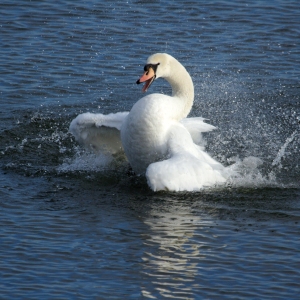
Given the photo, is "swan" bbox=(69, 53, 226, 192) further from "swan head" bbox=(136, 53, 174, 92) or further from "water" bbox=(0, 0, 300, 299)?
"water" bbox=(0, 0, 300, 299)

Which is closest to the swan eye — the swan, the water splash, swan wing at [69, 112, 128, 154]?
the swan

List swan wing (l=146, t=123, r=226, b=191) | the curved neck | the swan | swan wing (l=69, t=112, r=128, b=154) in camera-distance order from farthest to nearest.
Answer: swan wing (l=69, t=112, r=128, b=154)
the curved neck
the swan
swan wing (l=146, t=123, r=226, b=191)

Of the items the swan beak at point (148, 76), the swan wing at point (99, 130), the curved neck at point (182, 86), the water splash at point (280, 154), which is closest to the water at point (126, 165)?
the water splash at point (280, 154)

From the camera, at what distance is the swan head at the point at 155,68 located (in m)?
8.66

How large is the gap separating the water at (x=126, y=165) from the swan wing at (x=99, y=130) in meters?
0.20

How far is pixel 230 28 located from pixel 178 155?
866 cm

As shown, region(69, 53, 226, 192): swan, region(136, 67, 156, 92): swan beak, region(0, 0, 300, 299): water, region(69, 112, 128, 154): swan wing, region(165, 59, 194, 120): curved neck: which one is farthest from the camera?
region(69, 112, 128, 154): swan wing

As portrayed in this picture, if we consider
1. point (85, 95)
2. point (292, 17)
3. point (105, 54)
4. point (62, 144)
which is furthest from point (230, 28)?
point (62, 144)

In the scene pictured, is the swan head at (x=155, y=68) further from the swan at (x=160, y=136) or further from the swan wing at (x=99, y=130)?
the swan wing at (x=99, y=130)

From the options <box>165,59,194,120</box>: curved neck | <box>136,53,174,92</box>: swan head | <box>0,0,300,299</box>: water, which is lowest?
<box>0,0,300,299</box>: water

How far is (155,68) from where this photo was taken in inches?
344

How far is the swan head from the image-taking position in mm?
8664

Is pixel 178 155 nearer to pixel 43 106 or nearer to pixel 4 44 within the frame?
pixel 43 106

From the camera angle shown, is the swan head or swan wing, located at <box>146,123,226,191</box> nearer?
swan wing, located at <box>146,123,226,191</box>
